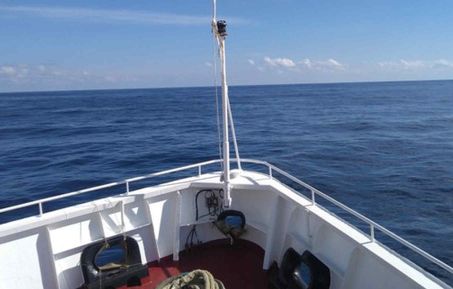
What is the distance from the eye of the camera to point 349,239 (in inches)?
186

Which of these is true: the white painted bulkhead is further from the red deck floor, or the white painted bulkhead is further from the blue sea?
the blue sea

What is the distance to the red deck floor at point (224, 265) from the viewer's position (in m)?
5.92

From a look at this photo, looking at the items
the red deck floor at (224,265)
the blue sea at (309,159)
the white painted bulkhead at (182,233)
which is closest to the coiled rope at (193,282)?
the red deck floor at (224,265)

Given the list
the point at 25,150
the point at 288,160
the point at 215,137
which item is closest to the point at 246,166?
the point at 288,160

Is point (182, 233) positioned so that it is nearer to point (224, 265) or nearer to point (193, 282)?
point (224, 265)

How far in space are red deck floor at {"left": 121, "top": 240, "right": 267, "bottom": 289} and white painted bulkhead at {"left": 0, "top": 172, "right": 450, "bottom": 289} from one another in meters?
0.18

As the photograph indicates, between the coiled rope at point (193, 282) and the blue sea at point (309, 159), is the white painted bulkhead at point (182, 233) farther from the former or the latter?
the blue sea at point (309, 159)

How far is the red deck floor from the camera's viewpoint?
592cm

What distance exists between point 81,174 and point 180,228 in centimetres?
1391

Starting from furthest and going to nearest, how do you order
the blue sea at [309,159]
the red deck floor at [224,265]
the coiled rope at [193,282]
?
the blue sea at [309,159] < the red deck floor at [224,265] < the coiled rope at [193,282]

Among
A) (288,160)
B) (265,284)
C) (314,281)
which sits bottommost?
(288,160)

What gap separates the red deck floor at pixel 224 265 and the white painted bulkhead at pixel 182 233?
0.18 metres

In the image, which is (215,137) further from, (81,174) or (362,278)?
(362,278)

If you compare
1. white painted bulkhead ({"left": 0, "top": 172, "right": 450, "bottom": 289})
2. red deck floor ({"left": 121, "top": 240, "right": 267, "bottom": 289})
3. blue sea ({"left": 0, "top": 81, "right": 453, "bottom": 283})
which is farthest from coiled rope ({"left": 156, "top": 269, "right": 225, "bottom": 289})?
blue sea ({"left": 0, "top": 81, "right": 453, "bottom": 283})
